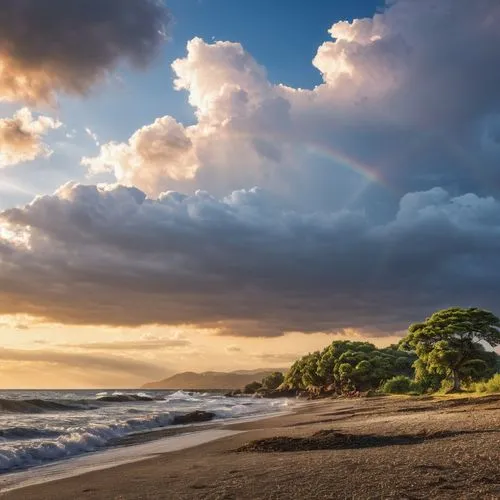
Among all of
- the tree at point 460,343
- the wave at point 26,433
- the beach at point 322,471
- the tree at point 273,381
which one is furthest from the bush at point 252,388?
the beach at point 322,471

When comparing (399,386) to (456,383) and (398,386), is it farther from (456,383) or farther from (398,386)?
(456,383)

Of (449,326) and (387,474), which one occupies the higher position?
(449,326)

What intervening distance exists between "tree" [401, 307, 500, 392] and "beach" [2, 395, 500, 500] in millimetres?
38487

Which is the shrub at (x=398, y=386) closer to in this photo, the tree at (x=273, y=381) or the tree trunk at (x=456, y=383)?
the tree trunk at (x=456, y=383)

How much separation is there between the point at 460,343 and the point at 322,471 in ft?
161

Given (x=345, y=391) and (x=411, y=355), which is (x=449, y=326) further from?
(x=411, y=355)

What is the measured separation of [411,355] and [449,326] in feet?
207

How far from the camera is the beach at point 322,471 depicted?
9.67 m

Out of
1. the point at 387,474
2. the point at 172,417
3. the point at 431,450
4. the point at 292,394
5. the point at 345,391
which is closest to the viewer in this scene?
the point at 387,474

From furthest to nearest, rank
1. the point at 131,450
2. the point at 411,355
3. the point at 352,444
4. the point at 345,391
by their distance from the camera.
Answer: the point at 411,355 → the point at 345,391 → the point at 131,450 → the point at 352,444

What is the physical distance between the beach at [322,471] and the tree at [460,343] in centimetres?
3849

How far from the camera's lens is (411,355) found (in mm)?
115125

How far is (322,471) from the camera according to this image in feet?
38.2

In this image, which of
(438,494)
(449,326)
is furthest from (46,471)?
(449,326)
